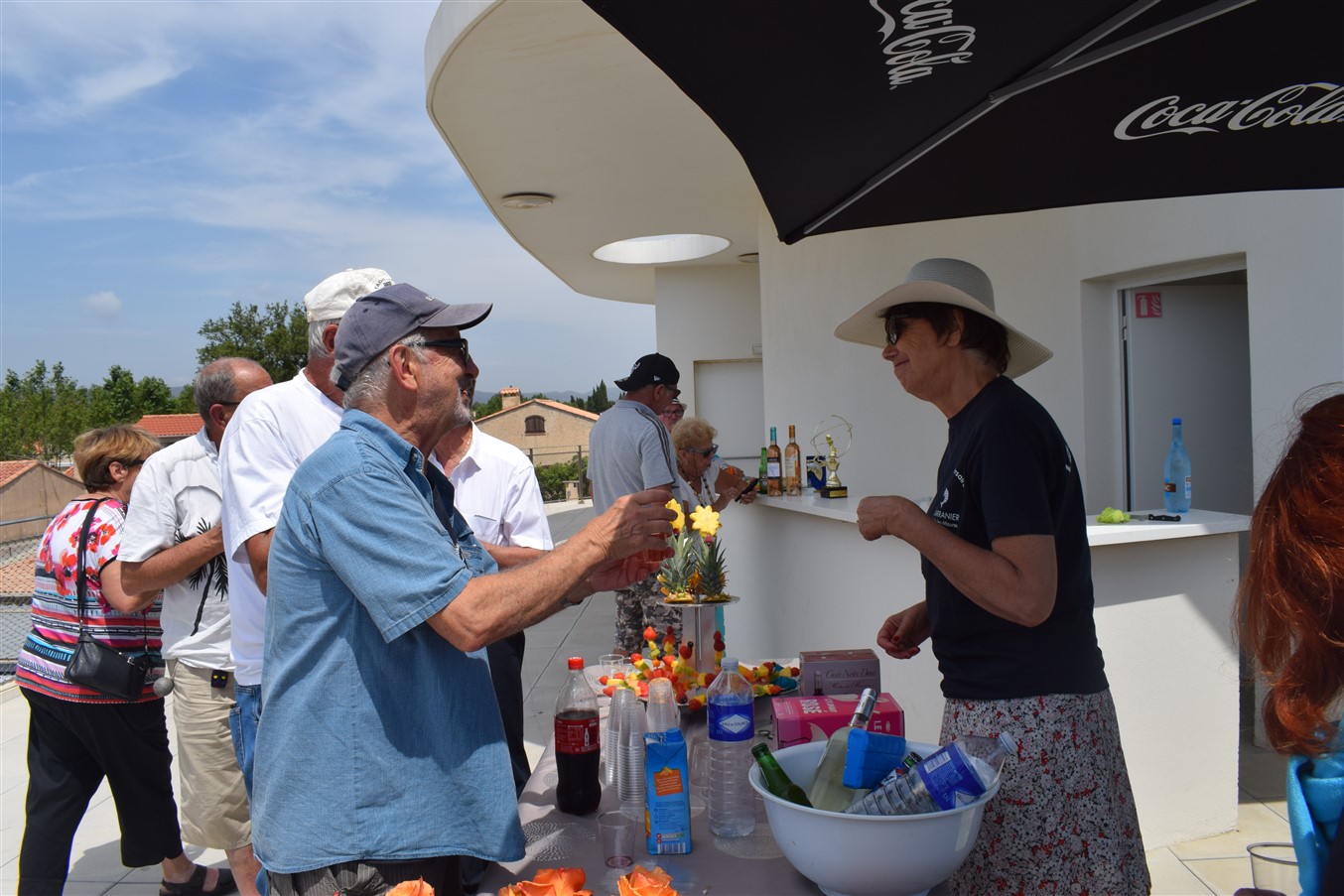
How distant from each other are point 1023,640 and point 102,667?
3.25 meters

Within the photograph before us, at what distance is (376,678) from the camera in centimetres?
160

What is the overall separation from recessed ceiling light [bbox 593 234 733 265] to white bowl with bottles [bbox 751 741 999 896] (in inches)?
364

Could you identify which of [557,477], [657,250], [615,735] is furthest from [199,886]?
[557,477]

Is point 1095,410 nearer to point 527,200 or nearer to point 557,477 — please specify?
point 527,200

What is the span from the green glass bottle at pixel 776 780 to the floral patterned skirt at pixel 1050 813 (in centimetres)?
46

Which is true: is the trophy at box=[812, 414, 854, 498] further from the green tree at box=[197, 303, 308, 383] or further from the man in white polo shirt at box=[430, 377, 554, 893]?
the green tree at box=[197, 303, 308, 383]

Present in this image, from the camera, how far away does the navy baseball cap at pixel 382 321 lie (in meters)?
1.71

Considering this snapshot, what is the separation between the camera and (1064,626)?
76.1 inches

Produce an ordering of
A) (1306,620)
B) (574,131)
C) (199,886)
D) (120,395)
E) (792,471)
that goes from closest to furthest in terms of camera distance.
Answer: (1306,620) < (199,886) < (574,131) < (792,471) < (120,395)

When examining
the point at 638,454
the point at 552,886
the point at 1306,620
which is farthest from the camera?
the point at 638,454

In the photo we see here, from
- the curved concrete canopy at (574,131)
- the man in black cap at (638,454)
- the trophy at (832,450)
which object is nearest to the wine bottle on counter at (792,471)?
the trophy at (832,450)

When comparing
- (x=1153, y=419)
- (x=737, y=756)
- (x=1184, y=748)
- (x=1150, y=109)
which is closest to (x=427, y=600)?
(x=737, y=756)

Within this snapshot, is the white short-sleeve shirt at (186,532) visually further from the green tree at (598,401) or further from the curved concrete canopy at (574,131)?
the green tree at (598,401)

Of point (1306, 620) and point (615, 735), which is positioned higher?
point (1306, 620)
